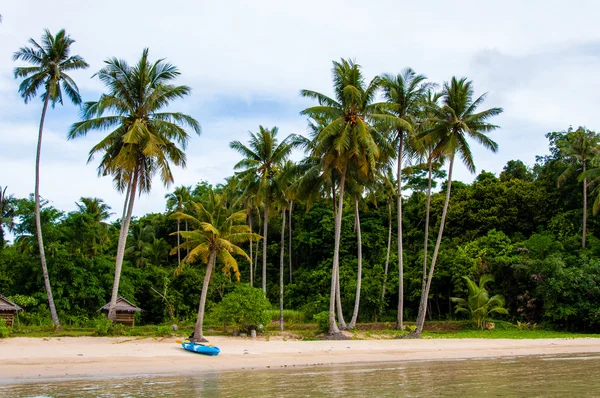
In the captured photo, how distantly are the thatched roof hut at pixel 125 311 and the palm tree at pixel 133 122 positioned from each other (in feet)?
11.1

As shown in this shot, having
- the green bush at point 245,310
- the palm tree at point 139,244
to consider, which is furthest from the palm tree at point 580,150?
the palm tree at point 139,244

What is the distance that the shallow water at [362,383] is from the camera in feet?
33.4

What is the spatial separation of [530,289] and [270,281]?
19282 millimetres

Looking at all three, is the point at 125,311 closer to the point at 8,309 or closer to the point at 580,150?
the point at 8,309

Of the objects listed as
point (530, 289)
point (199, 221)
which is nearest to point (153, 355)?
point (199, 221)

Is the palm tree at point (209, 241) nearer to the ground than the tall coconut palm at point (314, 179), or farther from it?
nearer to the ground

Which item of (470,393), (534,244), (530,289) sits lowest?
(470,393)

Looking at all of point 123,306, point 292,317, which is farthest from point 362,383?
point 292,317

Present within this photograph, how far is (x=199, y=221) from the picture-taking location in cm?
2027

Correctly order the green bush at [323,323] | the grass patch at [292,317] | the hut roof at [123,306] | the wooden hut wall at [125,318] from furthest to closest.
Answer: the grass patch at [292,317] < the wooden hut wall at [125,318] < the hut roof at [123,306] < the green bush at [323,323]

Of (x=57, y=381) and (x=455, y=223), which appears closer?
(x=57, y=381)

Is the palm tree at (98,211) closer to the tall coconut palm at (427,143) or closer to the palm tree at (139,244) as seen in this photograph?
the palm tree at (139,244)

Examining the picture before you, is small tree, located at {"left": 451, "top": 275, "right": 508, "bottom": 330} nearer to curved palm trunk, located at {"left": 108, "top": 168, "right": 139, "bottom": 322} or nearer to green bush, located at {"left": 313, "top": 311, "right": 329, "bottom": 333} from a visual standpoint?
green bush, located at {"left": 313, "top": 311, "right": 329, "bottom": 333}

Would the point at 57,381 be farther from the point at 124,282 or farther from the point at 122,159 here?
the point at 124,282
